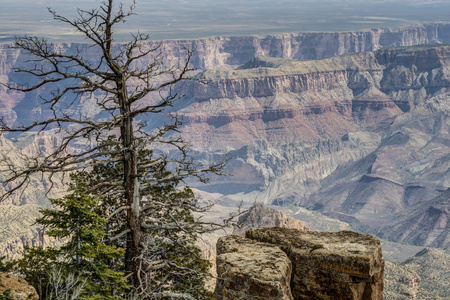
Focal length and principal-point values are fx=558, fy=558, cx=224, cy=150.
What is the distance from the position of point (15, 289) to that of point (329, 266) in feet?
28.7

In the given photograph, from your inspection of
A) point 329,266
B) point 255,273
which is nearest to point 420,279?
point 329,266

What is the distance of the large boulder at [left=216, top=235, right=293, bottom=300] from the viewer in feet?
49.9

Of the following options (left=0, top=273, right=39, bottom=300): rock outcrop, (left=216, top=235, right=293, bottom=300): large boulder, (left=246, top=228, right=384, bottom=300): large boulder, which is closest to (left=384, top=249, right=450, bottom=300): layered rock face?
(left=246, top=228, right=384, bottom=300): large boulder

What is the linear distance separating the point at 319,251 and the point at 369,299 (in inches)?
78.4

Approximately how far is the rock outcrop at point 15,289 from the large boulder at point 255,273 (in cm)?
521

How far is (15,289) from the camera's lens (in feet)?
48.9

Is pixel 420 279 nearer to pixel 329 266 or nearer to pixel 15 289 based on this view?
pixel 329 266

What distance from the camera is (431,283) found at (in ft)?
294

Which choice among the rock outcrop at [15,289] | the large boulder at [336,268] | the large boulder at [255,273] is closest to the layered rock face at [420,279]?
the large boulder at [336,268]

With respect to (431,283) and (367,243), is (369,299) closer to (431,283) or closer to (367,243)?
(367,243)

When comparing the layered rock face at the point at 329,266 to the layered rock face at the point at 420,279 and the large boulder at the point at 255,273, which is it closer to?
the large boulder at the point at 255,273

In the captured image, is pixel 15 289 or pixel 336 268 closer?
pixel 15 289

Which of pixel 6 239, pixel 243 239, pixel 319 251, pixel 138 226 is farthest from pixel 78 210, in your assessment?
pixel 6 239

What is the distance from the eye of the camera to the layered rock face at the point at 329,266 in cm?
1598
